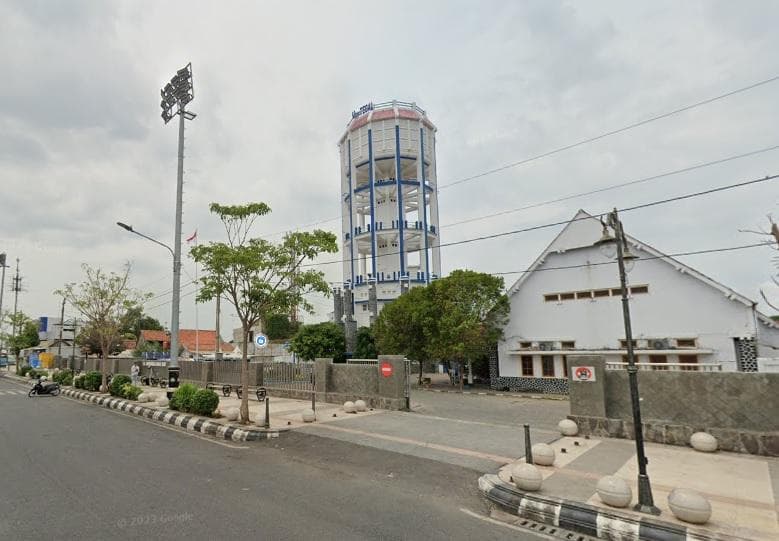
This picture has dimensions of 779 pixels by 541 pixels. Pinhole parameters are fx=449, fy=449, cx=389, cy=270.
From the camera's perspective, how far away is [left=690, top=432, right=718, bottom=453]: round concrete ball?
9.74m

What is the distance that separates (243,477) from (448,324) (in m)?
16.9

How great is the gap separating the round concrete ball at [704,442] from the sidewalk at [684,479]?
0.46 ft

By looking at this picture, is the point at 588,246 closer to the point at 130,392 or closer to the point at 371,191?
the point at 130,392

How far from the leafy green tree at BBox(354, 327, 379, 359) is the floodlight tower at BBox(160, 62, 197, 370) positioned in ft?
58.3

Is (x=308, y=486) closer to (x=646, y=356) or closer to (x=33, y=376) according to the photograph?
(x=646, y=356)

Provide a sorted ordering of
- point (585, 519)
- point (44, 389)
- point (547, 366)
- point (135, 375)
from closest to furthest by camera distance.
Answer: point (585, 519) < point (547, 366) < point (44, 389) < point (135, 375)

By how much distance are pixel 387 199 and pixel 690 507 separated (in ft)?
146

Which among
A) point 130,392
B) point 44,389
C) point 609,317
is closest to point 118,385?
point 130,392

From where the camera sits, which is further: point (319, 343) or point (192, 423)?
point (319, 343)

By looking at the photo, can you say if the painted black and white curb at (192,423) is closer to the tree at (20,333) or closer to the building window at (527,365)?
the building window at (527,365)

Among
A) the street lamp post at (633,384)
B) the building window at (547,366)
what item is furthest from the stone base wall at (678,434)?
the building window at (547,366)

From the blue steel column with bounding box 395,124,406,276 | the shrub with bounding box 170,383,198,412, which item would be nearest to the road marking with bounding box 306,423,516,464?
the shrub with bounding box 170,383,198,412

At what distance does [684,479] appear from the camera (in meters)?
7.89

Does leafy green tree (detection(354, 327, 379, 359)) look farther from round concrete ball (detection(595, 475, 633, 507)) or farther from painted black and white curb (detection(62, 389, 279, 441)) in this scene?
round concrete ball (detection(595, 475, 633, 507))
